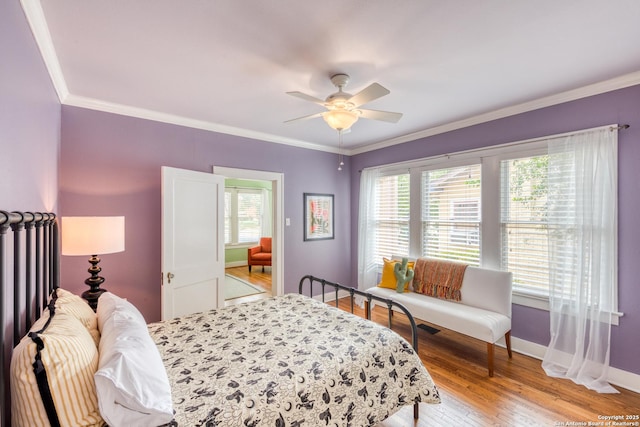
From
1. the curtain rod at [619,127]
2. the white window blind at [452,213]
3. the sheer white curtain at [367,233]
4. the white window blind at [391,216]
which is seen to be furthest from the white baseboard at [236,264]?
the curtain rod at [619,127]

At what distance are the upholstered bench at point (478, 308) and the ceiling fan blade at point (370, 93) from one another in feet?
7.41

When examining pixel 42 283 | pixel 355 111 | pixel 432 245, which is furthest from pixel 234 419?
pixel 432 245

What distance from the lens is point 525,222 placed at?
2.99m

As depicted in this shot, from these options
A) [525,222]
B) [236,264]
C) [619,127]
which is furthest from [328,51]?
[236,264]

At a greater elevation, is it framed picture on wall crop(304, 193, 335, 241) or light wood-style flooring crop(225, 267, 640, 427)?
framed picture on wall crop(304, 193, 335, 241)

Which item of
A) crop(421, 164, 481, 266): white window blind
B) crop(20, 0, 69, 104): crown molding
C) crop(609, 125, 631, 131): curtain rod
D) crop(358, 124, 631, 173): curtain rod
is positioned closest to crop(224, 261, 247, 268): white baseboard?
crop(358, 124, 631, 173): curtain rod

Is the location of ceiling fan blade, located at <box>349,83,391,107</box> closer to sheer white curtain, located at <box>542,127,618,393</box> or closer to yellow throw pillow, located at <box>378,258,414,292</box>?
sheer white curtain, located at <box>542,127,618,393</box>

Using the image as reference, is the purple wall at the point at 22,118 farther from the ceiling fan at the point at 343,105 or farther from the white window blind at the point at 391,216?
the white window blind at the point at 391,216

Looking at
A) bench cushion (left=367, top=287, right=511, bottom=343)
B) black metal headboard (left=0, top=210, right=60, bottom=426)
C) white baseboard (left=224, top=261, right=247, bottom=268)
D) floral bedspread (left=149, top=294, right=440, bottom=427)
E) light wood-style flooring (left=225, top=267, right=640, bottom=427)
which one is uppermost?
black metal headboard (left=0, top=210, right=60, bottom=426)

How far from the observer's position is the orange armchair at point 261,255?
655 centimetres

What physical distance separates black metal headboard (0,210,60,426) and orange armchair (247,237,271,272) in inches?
186

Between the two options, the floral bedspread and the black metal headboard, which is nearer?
the black metal headboard

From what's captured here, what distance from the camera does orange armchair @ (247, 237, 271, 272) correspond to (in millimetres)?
6554

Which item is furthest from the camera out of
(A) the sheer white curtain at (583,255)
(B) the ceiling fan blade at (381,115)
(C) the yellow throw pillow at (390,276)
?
(C) the yellow throw pillow at (390,276)
